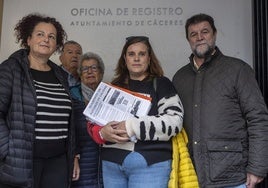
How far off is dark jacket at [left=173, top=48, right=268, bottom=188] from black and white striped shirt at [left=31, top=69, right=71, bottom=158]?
1.97 feet

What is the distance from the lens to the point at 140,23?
277 centimetres

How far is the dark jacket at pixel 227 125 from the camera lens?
1.54 meters

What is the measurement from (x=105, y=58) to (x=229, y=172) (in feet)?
5.08

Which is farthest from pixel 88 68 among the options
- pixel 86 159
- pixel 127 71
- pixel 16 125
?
pixel 16 125

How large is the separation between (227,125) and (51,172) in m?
0.84

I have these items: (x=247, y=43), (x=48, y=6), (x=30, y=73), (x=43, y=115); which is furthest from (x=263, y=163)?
(x=48, y=6)

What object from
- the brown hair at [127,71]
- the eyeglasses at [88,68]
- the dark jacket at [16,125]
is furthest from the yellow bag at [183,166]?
the eyeglasses at [88,68]

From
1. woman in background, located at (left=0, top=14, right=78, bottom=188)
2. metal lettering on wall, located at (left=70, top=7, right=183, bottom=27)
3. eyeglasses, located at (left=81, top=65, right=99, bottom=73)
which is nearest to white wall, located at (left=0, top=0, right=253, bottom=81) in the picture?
metal lettering on wall, located at (left=70, top=7, right=183, bottom=27)

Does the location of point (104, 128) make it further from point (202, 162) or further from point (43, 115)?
point (202, 162)

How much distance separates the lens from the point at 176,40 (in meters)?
2.76

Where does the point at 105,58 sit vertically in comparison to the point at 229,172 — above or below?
above

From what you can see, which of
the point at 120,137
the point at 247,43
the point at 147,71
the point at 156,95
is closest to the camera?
the point at 120,137

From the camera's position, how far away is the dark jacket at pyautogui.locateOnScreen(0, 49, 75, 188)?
1.48m

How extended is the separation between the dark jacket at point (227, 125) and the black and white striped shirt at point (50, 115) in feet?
1.97
